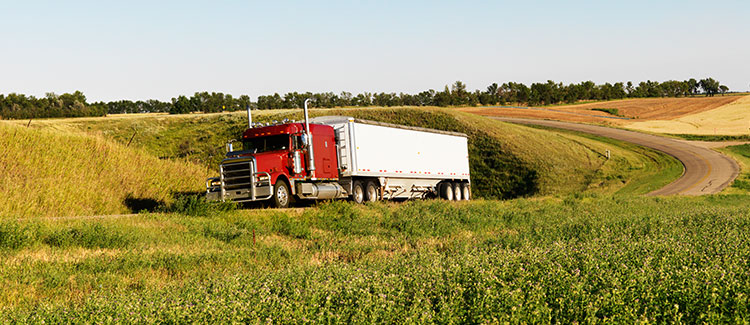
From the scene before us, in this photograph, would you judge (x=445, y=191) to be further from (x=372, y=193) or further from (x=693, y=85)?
(x=693, y=85)

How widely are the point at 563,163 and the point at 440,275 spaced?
52852 mm

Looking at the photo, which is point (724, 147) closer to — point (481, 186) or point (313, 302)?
point (481, 186)

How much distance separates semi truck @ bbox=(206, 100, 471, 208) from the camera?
23609 mm

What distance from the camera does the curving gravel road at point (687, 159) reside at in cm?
4984

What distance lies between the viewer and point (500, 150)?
61.0m

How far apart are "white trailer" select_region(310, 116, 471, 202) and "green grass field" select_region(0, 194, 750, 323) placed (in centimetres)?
739

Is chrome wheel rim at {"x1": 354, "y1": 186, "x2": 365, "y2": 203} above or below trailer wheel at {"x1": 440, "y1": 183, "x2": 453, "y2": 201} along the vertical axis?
above

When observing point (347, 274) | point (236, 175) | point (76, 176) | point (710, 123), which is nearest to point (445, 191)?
point (236, 175)

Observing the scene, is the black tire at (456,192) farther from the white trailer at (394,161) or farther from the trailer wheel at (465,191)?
the trailer wheel at (465,191)

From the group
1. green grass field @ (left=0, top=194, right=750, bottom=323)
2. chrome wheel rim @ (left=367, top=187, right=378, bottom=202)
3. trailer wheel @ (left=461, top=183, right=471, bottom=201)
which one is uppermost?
green grass field @ (left=0, top=194, right=750, bottom=323)

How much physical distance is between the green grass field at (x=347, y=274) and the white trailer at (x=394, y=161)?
7389 mm

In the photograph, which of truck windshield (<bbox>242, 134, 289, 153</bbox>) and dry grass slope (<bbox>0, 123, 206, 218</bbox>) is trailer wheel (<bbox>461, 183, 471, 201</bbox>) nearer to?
dry grass slope (<bbox>0, 123, 206, 218</bbox>)

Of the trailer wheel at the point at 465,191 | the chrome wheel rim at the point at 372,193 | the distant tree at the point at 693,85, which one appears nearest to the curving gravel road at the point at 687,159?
the trailer wheel at the point at 465,191

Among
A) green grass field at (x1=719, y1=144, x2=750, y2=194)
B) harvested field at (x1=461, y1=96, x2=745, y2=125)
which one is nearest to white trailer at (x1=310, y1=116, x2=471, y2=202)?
green grass field at (x1=719, y1=144, x2=750, y2=194)
